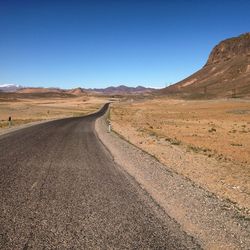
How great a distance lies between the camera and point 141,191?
1134cm

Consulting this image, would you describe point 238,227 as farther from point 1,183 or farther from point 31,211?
point 1,183

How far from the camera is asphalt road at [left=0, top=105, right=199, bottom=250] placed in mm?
7238

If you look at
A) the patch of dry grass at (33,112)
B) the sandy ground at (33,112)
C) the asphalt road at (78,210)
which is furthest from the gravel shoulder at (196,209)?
the patch of dry grass at (33,112)

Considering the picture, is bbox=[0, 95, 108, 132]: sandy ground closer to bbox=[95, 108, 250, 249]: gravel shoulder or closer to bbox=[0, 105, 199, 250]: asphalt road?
bbox=[0, 105, 199, 250]: asphalt road

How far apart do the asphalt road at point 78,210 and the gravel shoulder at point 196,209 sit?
37cm

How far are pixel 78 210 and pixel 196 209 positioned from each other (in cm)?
316

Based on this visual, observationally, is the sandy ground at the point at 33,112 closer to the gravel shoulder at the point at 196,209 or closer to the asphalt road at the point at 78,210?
the asphalt road at the point at 78,210

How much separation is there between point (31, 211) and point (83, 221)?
1461 mm

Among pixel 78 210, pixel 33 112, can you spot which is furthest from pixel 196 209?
pixel 33 112

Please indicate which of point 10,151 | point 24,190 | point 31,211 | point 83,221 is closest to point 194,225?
point 83,221

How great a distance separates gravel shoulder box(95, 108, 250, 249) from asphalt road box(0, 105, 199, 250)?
368 mm

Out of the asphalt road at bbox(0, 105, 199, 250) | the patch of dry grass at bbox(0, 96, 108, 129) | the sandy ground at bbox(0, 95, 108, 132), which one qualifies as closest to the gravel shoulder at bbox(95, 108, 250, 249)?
the asphalt road at bbox(0, 105, 199, 250)

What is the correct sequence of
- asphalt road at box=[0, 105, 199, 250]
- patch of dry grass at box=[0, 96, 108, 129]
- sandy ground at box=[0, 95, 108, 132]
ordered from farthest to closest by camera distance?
patch of dry grass at box=[0, 96, 108, 129] < sandy ground at box=[0, 95, 108, 132] < asphalt road at box=[0, 105, 199, 250]

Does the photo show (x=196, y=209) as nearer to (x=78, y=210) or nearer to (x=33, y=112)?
(x=78, y=210)
